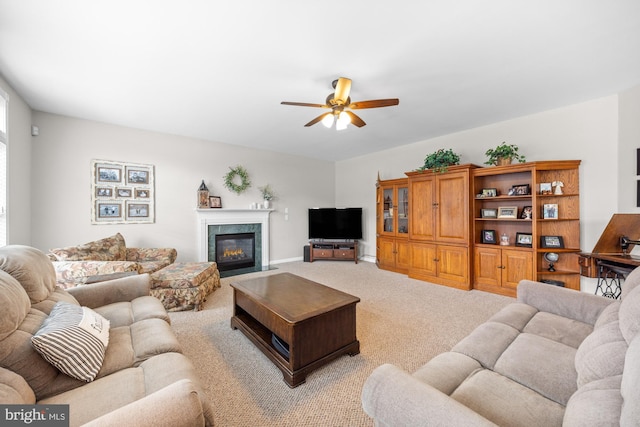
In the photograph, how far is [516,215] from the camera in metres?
3.74

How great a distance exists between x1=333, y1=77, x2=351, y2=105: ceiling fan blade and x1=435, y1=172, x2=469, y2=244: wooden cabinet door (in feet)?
8.03

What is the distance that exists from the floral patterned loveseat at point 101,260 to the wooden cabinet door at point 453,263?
4.29 metres

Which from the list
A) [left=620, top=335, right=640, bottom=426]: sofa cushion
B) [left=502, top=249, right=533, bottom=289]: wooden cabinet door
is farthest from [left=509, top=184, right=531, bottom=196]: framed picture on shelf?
[left=620, top=335, right=640, bottom=426]: sofa cushion

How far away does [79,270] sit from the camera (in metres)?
2.69

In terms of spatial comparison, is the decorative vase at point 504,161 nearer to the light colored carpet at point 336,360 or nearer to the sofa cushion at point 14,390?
the light colored carpet at point 336,360

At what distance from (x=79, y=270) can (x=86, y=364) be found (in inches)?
79.6

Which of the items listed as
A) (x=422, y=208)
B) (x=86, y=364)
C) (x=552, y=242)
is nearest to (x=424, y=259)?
(x=422, y=208)

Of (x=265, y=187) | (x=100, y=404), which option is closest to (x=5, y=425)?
(x=100, y=404)

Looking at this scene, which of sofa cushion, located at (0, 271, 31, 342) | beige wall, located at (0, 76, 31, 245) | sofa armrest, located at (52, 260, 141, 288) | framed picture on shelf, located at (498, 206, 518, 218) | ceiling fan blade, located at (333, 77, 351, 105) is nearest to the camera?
sofa cushion, located at (0, 271, 31, 342)

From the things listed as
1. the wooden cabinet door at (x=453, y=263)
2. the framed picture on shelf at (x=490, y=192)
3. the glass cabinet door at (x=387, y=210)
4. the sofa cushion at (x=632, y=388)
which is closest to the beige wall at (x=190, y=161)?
the glass cabinet door at (x=387, y=210)

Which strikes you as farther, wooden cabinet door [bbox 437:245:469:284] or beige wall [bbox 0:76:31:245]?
wooden cabinet door [bbox 437:245:469:284]

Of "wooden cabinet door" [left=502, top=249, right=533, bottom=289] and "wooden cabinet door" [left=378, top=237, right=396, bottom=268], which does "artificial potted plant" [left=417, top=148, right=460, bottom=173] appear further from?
"wooden cabinet door" [left=378, top=237, right=396, bottom=268]

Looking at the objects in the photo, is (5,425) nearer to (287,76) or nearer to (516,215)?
(287,76)

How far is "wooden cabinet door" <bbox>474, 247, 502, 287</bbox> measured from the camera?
3756 mm
